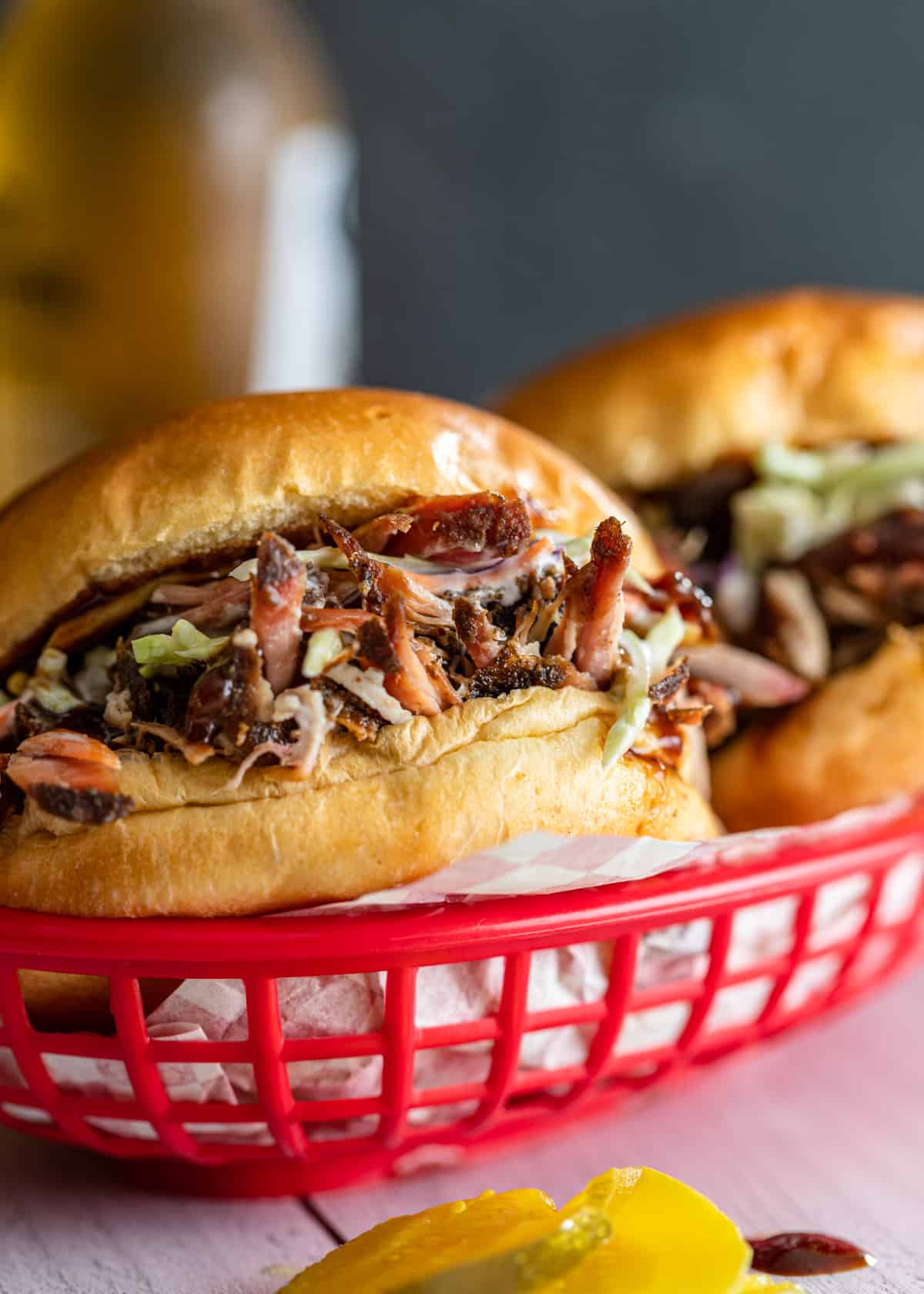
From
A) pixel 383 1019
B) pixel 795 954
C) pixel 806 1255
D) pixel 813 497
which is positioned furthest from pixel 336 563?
pixel 813 497

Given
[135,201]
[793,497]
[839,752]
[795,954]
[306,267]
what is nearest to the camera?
[795,954]

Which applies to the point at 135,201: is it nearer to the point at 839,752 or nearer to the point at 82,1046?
the point at 839,752

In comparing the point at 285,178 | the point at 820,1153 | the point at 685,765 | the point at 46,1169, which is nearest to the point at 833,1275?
the point at 820,1153

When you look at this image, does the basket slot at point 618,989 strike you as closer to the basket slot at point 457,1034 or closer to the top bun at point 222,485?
the basket slot at point 457,1034

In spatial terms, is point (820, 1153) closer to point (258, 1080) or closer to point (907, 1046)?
point (907, 1046)

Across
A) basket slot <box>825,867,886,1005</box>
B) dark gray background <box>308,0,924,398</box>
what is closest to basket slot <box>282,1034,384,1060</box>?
basket slot <box>825,867,886,1005</box>
